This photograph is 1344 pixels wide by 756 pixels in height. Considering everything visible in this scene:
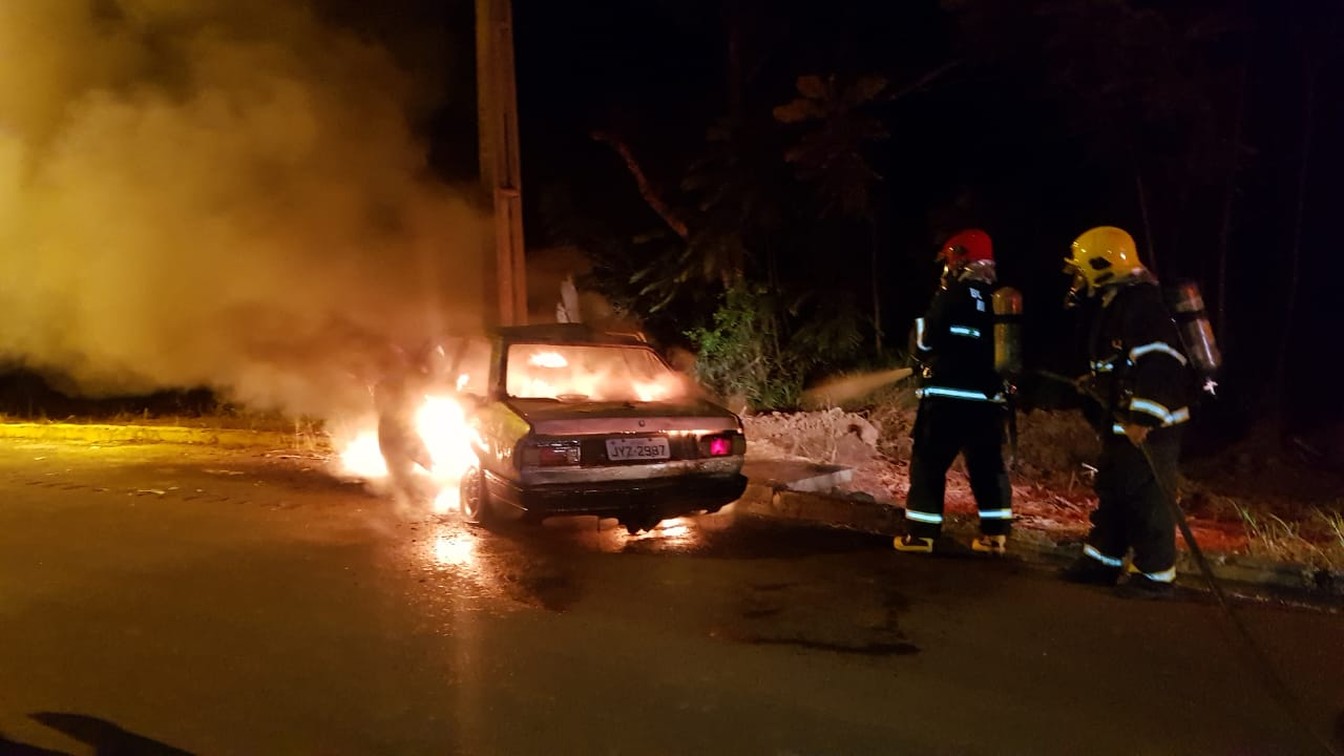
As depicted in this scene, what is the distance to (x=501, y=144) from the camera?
32.4ft

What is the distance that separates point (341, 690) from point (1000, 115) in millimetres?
10142

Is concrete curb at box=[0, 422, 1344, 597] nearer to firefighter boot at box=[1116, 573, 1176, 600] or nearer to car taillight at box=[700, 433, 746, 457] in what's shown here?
firefighter boot at box=[1116, 573, 1176, 600]

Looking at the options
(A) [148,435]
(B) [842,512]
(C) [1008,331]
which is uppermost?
(C) [1008,331]

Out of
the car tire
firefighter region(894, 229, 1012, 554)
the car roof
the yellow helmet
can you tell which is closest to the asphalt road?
the car tire

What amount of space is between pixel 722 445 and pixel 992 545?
1822 mm

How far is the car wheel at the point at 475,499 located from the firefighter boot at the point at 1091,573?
3.76 meters

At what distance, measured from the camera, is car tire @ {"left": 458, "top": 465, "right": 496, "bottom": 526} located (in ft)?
22.9

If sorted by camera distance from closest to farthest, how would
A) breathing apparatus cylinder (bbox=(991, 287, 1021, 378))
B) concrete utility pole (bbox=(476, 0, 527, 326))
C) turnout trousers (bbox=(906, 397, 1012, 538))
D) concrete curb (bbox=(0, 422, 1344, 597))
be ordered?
concrete curb (bbox=(0, 422, 1344, 597)), breathing apparatus cylinder (bbox=(991, 287, 1021, 378)), turnout trousers (bbox=(906, 397, 1012, 538)), concrete utility pole (bbox=(476, 0, 527, 326))

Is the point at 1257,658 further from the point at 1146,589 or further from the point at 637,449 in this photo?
the point at 637,449

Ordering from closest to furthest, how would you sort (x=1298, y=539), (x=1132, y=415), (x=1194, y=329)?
(x=1132, y=415) < (x=1194, y=329) < (x=1298, y=539)

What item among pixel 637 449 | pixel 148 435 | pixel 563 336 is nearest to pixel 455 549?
pixel 637 449

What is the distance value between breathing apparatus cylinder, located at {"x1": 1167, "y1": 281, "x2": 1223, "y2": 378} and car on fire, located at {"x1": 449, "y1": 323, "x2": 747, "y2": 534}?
109 inches

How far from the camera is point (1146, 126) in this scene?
9.16m

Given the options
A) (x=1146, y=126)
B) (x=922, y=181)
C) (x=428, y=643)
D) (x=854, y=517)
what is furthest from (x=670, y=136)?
(x=428, y=643)
